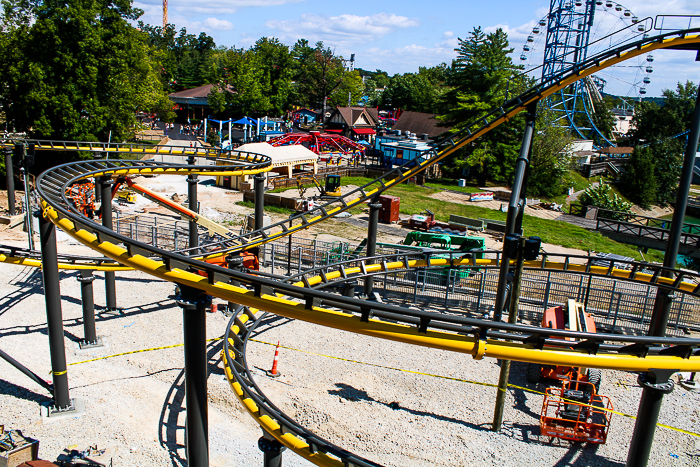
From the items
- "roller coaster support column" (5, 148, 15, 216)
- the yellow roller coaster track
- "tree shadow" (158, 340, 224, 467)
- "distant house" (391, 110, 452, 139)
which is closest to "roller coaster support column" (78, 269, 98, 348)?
"tree shadow" (158, 340, 224, 467)

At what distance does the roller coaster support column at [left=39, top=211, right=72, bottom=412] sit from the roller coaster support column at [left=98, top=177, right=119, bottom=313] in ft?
11.9

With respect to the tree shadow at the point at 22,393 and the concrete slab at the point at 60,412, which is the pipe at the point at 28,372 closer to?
the tree shadow at the point at 22,393

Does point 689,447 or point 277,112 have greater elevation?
point 277,112

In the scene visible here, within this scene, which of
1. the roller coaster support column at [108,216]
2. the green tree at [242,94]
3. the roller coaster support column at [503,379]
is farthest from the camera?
the green tree at [242,94]

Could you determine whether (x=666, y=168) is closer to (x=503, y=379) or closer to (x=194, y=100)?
(x=503, y=379)

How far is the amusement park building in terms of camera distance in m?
37.4

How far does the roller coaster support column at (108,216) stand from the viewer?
15833mm

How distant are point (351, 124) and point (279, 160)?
32333 mm

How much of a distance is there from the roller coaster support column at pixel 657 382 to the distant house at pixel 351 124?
60.0 m

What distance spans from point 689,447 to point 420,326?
27.8 feet

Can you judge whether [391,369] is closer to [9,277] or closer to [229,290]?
[229,290]

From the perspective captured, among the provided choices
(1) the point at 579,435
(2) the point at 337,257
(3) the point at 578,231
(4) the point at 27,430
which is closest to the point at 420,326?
(1) the point at 579,435

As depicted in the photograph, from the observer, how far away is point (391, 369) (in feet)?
47.4

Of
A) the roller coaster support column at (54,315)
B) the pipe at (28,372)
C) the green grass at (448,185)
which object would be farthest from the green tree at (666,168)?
the pipe at (28,372)
